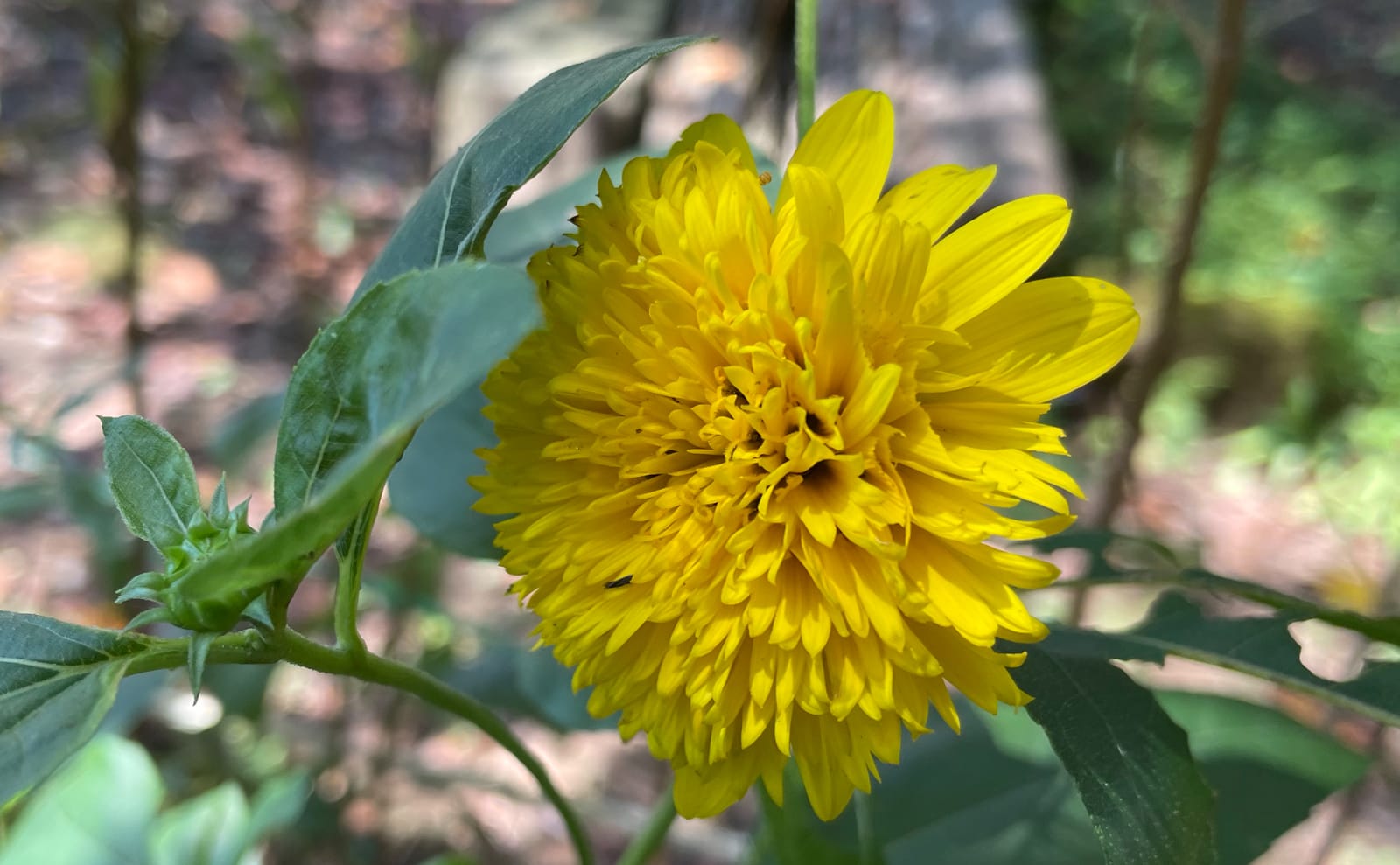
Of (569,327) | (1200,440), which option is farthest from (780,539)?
(1200,440)

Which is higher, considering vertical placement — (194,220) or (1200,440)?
(194,220)

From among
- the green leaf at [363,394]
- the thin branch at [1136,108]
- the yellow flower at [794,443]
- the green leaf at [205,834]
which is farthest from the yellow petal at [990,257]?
the green leaf at [205,834]

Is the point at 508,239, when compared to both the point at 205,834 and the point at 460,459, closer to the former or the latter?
the point at 460,459

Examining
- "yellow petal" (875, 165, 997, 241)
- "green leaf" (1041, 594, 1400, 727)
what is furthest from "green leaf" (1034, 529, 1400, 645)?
"yellow petal" (875, 165, 997, 241)

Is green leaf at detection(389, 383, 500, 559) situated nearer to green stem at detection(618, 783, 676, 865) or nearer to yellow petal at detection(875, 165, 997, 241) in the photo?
green stem at detection(618, 783, 676, 865)

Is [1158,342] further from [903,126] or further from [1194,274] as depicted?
[1194,274]

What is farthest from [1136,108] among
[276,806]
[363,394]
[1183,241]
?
[276,806]
